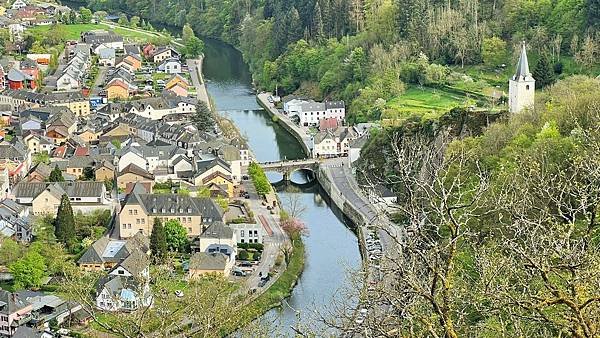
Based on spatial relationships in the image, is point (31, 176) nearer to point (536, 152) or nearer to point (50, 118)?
point (50, 118)

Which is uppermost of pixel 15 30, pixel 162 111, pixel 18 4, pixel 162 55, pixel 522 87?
pixel 522 87

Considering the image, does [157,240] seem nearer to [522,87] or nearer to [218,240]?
[218,240]

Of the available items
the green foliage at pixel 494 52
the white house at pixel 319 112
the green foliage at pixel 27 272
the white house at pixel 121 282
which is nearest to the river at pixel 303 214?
the white house at pixel 319 112

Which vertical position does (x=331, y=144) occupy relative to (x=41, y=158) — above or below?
below

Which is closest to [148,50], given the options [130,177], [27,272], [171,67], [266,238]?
[171,67]

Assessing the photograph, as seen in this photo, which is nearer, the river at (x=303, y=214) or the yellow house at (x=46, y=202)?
the river at (x=303, y=214)

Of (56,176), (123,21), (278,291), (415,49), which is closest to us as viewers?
(278,291)

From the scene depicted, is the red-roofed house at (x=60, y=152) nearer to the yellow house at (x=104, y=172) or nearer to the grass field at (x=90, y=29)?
the yellow house at (x=104, y=172)
